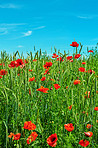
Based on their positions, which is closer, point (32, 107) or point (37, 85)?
point (32, 107)

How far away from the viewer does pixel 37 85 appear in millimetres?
1964

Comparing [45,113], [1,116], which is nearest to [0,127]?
[1,116]

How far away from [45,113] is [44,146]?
1.10 feet

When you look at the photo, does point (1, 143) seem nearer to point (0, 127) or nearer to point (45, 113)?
point (0, 127)

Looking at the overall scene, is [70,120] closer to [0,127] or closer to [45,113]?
[45,113]

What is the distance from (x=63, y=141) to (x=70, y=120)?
0.28m

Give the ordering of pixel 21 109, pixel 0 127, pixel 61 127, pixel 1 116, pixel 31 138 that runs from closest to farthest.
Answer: pixel 31 138, pixel 61 127, pixel 21 109, pixel 0 127, pixel 1 116

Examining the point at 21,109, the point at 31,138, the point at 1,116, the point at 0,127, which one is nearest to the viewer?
the point at 31,138

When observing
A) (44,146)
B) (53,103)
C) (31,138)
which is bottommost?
(44,146)

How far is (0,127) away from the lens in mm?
1779

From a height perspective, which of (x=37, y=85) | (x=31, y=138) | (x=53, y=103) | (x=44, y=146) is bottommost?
(x=44, y=146)

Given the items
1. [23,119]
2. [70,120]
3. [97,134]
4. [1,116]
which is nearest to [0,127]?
[1,116]

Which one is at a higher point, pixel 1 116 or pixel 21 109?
pixel 21 109

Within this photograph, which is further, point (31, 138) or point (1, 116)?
point (1, 116)
